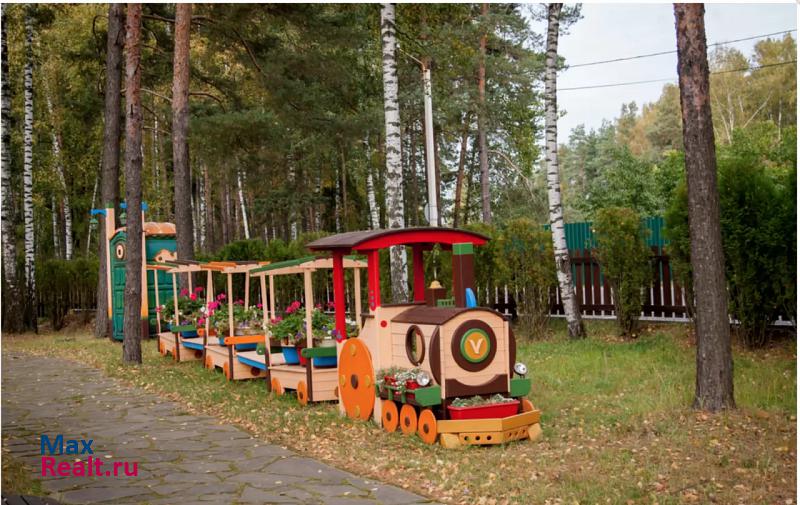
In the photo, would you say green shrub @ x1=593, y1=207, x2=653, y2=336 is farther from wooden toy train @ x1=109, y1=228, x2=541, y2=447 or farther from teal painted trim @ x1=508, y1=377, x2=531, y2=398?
teal painted trim @ x1=508, y1=377, x2=531, y2=398

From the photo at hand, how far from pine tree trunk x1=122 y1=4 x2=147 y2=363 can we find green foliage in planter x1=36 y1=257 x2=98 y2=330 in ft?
35.0

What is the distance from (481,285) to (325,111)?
26.3ft

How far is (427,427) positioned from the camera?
7199 mm

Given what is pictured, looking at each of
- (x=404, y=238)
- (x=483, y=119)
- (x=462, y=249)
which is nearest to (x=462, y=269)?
(x=462, y=249)

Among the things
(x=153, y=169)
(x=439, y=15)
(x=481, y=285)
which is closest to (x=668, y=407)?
(x=481, y=285)

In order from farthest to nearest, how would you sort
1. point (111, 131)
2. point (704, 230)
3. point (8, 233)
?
point (8, 233) < point (111, 131) < point (704, 230)

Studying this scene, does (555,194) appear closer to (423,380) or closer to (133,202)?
(423,380)

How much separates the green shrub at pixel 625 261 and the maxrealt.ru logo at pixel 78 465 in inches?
317

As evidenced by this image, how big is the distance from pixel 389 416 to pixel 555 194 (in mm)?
6323

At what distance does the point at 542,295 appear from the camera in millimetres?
13773

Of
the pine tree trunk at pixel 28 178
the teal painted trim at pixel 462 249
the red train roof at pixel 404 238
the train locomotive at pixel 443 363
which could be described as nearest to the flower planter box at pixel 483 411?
the train locomotive at pixel 443 363

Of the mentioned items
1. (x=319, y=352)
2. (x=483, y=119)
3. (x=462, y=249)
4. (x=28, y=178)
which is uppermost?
(x=483, y=119)

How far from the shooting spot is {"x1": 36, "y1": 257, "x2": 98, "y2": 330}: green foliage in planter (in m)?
23.8

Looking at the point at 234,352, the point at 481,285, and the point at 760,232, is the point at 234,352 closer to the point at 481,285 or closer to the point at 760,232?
the point at 481,285
